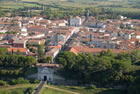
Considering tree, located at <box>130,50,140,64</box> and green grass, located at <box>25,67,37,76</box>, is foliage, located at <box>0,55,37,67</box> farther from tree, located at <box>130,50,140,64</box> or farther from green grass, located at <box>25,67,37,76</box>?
tree, located at <box>130,50,140,64</box>

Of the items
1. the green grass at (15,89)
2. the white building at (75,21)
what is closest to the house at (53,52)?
the green grass at (15,89)

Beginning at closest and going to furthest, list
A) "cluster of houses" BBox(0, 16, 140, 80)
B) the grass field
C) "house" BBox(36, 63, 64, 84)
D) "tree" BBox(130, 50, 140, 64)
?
the grass field, "house" BBox(36, 63, 64, 84), "tree" BBox(130, 50, 140, 64), "cluster of houses" BBox(0, 16, 140, 80)

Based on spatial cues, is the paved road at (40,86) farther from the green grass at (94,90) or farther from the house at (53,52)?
the house at (53,52)

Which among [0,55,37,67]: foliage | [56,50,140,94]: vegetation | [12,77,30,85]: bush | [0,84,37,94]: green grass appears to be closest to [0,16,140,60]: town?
[0,55,37,67]: foliage

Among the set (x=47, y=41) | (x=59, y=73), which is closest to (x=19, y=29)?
(x=47, y=41)

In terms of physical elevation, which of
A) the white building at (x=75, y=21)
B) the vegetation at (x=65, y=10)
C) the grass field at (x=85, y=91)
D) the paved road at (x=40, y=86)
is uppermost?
the vegetation at (x=65, y=10)

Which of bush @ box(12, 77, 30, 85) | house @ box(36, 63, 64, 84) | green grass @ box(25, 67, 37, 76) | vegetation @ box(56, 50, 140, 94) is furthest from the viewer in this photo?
green grass @ box(25, 67, 37, 76)

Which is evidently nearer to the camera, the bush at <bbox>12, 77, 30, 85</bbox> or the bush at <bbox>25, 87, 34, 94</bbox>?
the bush at <bbox>25, 87, 34, 94</bbox>

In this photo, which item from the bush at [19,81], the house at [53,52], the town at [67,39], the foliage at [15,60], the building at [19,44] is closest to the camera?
the bush at [19,81]

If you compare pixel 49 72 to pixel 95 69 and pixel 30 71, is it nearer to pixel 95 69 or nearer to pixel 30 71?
pixel 30 71

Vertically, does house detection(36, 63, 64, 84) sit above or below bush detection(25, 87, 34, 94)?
above

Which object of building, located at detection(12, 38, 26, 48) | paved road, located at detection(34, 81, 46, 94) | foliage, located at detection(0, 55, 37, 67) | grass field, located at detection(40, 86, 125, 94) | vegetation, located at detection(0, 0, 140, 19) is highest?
vegetation, located at detection(0, 0, 140, 19)

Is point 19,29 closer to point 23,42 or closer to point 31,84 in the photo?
point 23,42
